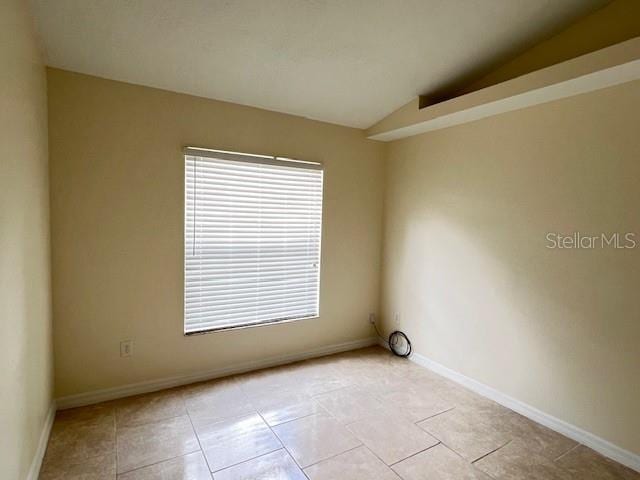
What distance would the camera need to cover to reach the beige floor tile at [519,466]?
76.1 inches

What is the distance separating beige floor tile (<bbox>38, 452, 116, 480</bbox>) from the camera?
72.3 inches

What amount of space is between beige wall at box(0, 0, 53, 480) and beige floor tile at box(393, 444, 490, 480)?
187 centimetres

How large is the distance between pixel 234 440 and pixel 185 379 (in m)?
0.91

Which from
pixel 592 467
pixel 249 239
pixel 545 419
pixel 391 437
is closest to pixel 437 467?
pixel 391 437

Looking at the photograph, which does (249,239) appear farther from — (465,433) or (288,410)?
(465,433)

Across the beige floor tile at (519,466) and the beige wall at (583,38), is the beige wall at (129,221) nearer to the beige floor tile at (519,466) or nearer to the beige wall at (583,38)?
the beige wall at (583,38)

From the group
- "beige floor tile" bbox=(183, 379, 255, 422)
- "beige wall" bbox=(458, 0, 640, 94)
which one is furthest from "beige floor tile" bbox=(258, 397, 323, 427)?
"beige wall" bbox=(458, 0, 640, 94)

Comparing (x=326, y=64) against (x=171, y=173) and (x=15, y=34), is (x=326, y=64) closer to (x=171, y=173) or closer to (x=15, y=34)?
(x=171, y=173)

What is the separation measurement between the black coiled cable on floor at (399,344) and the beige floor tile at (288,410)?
1289 mm

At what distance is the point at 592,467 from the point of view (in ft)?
6.66

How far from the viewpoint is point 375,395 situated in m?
2.78

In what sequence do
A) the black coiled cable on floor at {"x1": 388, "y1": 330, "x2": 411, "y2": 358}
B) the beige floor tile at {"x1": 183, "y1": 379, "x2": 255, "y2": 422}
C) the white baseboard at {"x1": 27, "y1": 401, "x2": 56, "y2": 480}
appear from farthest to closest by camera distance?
1. the black coiled cable on floor at {"x1": 388, "y1": 330, "x2": 411, "y2": 358}
2. the beige floor tile at {"x1": 183, "y1": 379, "x2": 255, "y2": 422}
3. the white baseboard at {"x1": 27, "y1": 401, "x2": 56, "y2": 480}

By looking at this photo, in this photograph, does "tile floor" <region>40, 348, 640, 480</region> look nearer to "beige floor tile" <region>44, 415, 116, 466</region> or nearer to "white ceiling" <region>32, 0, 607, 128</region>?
"beige floor tile" <region>44, 415, 116, 466</region>

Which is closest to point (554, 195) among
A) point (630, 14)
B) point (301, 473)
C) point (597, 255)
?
point (597, 255)
